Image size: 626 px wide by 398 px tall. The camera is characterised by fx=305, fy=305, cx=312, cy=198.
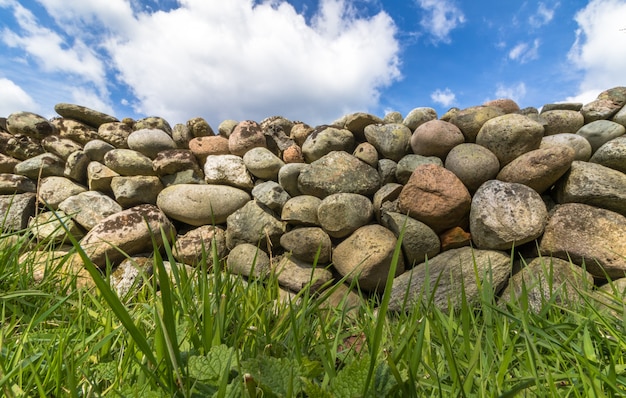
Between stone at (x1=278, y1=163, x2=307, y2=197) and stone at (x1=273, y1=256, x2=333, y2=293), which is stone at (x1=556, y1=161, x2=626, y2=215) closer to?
stone at (x1=273, y1=256, x2=333, y2=293)

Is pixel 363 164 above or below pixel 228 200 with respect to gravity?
above

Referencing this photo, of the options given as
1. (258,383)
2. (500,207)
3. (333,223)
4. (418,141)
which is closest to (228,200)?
(333,223)

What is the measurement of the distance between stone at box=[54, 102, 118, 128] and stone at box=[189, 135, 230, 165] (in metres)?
1.10

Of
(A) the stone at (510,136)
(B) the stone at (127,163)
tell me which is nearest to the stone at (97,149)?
(B) the stone at (127,163)

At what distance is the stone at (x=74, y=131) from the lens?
3.22 metres

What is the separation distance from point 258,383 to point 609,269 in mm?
2280

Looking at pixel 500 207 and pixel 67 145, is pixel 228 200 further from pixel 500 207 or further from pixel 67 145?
pixel 500 207

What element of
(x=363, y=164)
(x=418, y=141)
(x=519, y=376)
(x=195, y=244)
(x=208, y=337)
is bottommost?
(x=195, y=244)

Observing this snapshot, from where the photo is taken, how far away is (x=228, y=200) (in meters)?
2.71

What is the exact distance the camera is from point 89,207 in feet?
9.27

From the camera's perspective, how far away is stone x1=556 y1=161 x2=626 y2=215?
78.0 inches

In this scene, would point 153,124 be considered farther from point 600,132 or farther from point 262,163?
point 600,132

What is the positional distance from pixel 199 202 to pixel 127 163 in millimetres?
845

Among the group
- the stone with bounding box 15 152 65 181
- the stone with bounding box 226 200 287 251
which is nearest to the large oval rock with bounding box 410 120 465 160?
the stone with bounding box 226 200 287 251
